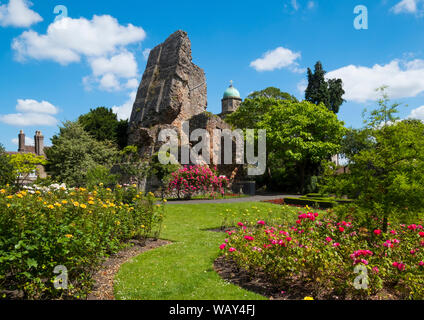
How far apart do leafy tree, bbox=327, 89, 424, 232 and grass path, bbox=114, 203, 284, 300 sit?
3.53 m

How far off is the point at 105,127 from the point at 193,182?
42.8ft

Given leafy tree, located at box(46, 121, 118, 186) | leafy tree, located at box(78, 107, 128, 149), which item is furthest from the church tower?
leafy tree, located at box(46, 121, 118, 186)

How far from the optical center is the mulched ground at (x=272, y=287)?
432cm

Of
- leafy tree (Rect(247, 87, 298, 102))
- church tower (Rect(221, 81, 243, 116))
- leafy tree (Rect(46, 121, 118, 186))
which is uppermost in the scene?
church tower (Rect(221, 81, 243, 116))

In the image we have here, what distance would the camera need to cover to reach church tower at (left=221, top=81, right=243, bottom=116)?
53.0 metres

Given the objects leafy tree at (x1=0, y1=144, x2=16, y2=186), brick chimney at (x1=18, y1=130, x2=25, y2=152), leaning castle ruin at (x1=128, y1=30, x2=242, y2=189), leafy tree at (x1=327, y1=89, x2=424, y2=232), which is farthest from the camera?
brick chimney at (x1=18, y1=130, x2=25, y2=152)

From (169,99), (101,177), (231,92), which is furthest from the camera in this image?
(231,92)

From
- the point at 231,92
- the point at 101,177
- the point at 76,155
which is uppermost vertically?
the point at 231,92

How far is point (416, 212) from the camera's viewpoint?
20.4ft

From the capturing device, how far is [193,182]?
732 inches

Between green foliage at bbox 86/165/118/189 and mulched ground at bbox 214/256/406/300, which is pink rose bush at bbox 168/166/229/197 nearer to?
green foliage at bbox 86/165/118/189

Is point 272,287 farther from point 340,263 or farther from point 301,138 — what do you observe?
point 301,138

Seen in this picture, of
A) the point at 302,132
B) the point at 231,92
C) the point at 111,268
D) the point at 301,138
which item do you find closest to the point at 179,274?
the point at 111,268
